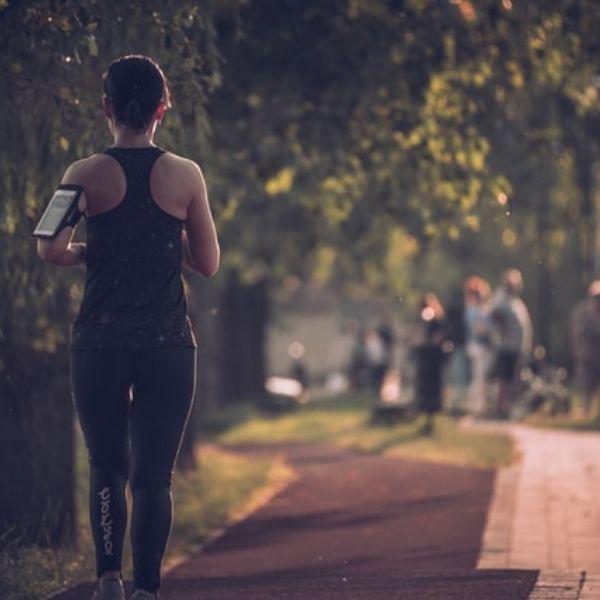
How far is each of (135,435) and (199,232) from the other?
678 millimetres

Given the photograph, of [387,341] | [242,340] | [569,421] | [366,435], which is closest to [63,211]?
[366,435]

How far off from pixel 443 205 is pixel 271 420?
14.0 m

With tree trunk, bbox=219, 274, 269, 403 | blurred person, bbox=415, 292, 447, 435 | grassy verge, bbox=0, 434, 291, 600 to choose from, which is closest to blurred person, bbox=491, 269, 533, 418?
blurred person, bbox=415, 292, 447, 435

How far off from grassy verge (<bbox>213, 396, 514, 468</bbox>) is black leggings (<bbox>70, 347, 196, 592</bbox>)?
980 cm

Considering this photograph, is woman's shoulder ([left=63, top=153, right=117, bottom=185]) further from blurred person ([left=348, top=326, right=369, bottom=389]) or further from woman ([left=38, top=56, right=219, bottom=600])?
blurred person ([left=348, top=326, right=369, bottom=389])

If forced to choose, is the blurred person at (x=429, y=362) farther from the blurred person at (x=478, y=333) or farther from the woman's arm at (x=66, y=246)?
the woman's arm at (x=66, y=246)

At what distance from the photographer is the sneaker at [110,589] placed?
5738 mm

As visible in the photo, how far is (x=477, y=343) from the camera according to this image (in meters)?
23.0

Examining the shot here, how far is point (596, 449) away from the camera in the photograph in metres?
17.1

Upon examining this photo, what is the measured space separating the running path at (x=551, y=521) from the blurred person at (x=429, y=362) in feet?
8.35

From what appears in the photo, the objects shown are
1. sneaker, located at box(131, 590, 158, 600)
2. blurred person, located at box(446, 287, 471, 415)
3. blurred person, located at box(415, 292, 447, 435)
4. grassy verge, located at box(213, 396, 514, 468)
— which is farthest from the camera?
blurred person, located at box(446, 287, 471, 415)

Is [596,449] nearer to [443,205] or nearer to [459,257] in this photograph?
[443,205]

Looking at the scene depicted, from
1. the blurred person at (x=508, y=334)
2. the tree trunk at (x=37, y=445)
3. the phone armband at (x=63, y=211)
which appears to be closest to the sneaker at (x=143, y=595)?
the phone armband at (x=63, y=211)

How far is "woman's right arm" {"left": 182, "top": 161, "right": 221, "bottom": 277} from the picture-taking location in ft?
18.9
